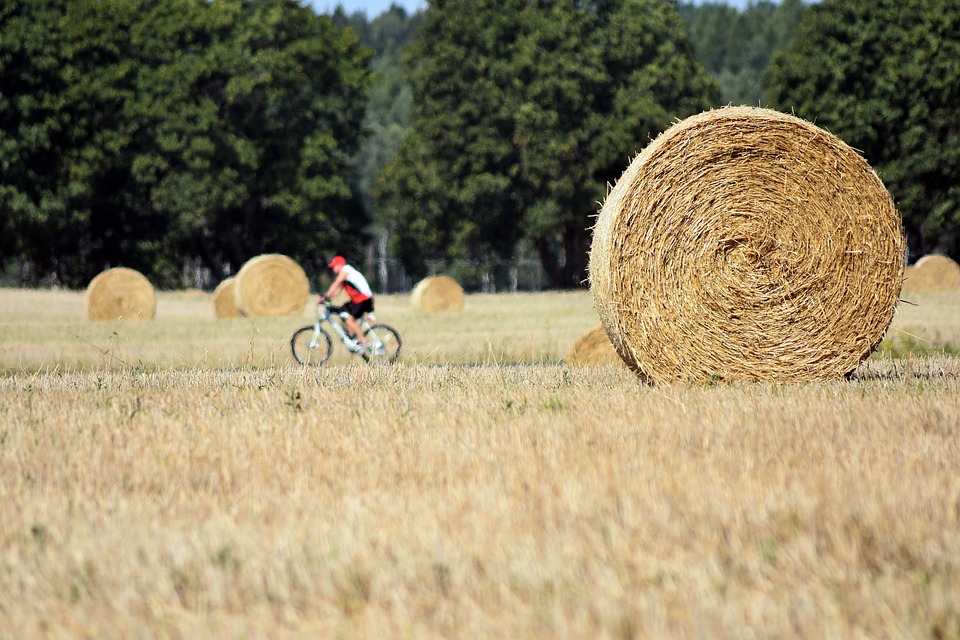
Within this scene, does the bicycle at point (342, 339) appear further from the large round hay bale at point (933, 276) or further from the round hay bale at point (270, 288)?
the large round hay bale at point (933, 276)

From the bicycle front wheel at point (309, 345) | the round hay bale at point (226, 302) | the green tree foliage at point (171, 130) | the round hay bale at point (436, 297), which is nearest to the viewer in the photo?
the bicycle front wheel at point (309, 345)

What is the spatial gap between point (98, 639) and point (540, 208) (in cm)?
4391

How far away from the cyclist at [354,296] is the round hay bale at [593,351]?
157 inches

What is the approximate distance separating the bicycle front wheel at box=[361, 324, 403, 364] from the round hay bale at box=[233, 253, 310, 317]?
37.8ft

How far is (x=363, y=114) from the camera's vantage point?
176 ft

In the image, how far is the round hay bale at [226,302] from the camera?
1194 inches

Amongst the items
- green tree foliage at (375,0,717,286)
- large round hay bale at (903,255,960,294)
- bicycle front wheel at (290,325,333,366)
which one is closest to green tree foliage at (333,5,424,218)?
green tree foliage at (375,0,717,286)

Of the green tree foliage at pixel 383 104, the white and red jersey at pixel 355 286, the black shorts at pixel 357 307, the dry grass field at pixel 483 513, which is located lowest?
the dry grass field at pixel 483 513

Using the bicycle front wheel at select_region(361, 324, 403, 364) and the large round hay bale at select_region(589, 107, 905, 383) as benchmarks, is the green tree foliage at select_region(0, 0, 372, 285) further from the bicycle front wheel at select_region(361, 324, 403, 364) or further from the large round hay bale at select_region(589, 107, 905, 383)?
the large round hay bale at select_region(589, 107, 905, 383)

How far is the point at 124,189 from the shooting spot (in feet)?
162

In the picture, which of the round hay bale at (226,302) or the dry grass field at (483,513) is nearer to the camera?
the dry grass field at (483,513)

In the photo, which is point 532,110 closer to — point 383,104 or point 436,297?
point 436,297

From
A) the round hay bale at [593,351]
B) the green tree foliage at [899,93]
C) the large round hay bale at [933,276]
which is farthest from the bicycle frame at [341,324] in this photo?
the green tree foliage at [899,93]

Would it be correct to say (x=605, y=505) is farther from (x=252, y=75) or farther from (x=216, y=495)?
(x=252, y=75)
